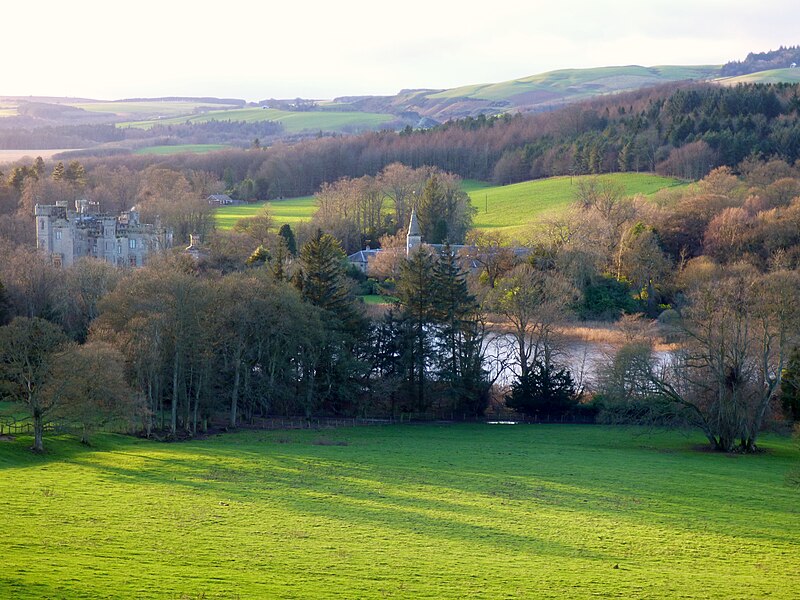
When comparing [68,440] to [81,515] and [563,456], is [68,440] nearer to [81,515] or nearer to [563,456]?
[81,515]

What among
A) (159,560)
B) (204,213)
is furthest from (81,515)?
(204,213)

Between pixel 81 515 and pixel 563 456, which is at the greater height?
pixel 81 515

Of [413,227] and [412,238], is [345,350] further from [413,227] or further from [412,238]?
[413,227]

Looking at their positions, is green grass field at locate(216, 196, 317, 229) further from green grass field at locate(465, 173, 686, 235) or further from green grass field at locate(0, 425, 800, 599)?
green grass field at locate(0, 425, 800, 599)

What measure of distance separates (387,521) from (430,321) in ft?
79.3

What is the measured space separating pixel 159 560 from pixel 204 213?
2872 inches

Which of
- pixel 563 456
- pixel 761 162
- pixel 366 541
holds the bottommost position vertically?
pixel 563 456

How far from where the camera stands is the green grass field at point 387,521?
19.9 metres

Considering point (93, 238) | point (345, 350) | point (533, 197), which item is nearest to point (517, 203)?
point (533, 197)

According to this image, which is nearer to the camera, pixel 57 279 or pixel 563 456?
pixel 563 456

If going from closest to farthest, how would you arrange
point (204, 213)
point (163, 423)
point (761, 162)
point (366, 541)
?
point (366, 541) → point (163, 423) → point (204, 213) → point (761, 162)

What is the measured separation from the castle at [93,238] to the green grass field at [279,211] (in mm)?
25600

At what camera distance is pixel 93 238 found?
2847 inches

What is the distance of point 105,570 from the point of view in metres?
19.3
